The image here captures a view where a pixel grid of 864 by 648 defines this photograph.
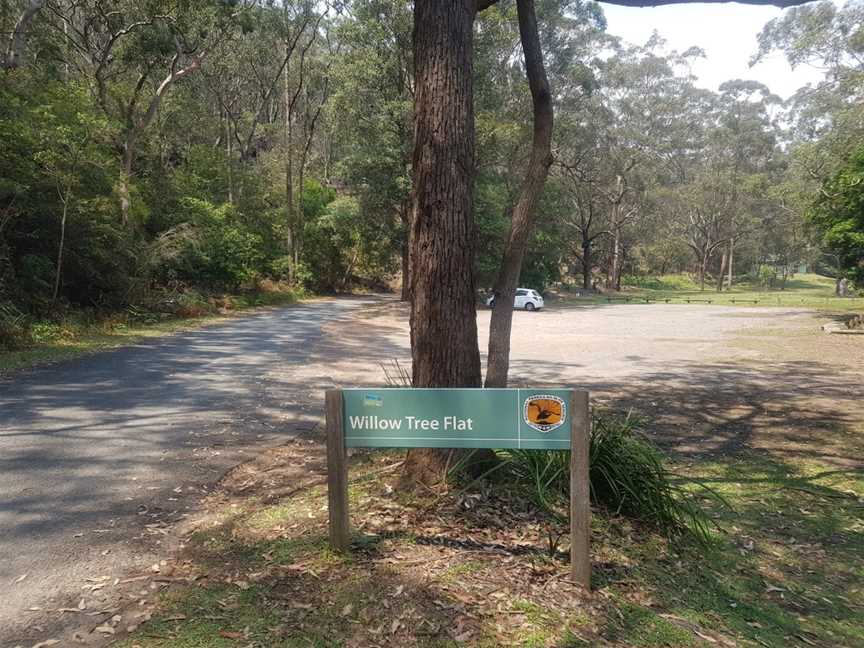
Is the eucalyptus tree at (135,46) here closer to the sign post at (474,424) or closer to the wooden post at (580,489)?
the sign post at (474,424)

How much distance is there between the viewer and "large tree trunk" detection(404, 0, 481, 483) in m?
4.05

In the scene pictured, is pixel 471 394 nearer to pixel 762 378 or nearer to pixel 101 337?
pixel 762 378

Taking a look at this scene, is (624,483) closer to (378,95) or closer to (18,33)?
(18,33)

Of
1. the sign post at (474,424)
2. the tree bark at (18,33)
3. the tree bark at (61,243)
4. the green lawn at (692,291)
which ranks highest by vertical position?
the tree bark at (18,33)

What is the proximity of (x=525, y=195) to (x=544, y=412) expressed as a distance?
2.56 m

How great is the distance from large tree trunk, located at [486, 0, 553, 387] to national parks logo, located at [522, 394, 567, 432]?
199 cm

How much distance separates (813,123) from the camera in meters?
40.7

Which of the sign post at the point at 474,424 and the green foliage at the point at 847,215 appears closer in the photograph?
the sign post at the point at 474,424

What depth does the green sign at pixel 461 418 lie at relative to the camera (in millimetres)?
3115

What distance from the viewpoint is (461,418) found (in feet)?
10.4

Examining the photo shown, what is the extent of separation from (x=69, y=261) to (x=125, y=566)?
14.5 metres

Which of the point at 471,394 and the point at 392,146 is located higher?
the point at 392,146

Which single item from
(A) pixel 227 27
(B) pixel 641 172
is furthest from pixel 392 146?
(B) pixel 641 172

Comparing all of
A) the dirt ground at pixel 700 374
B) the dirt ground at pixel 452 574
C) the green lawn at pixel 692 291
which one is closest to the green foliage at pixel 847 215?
the dirt ground at pixel 700 374
